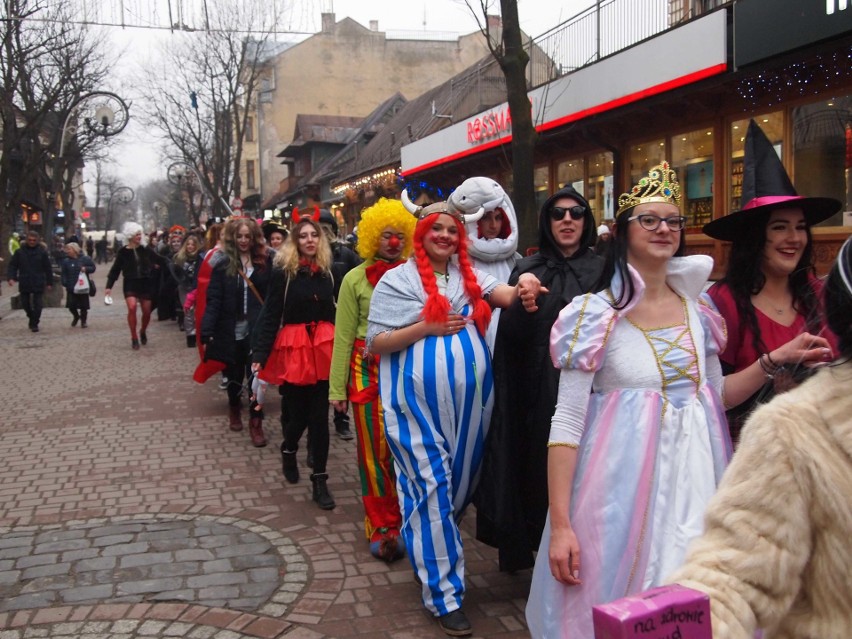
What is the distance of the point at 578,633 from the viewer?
2.63m

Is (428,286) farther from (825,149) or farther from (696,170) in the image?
(696,170)

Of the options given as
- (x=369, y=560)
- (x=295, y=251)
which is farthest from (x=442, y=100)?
(x=369, y=560)

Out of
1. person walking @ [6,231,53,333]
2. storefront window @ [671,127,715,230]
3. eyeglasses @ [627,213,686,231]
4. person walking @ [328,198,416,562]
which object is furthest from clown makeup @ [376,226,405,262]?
person walking @ [6,231,53,333]

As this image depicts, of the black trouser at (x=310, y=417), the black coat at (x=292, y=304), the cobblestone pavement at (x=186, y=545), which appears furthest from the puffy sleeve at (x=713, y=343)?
the black coat at (x=292, y=304)

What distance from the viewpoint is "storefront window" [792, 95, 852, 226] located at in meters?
9.66

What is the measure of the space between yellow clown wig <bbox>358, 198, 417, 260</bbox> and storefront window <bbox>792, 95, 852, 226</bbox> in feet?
21.9

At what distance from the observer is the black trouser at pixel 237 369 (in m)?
7.78

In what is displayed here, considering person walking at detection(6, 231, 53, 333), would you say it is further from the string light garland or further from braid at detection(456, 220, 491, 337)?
braid at detection(456, 220, 491, 337)

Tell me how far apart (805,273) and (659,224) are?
93cm

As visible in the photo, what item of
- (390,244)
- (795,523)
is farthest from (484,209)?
(795,523)

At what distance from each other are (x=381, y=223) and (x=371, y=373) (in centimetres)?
85

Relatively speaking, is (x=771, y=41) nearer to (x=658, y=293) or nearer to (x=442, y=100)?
(x=658, y=293)

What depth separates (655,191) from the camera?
2762 mm

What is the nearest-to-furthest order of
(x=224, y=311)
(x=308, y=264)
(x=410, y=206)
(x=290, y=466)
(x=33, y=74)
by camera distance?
(x=410, y=206) < (x=308, y=264) < (x=290, y=466) < (x=224, y=311) < (x=33, y=74)
